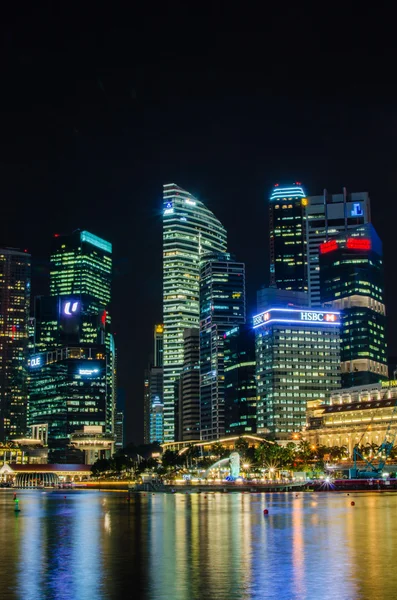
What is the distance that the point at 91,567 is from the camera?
5119cm

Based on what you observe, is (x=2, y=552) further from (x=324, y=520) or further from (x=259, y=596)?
(x=324, y=520)

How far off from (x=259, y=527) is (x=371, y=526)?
35.4 ft

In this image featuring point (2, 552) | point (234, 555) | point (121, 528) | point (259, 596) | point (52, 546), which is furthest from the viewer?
point (121, 528)

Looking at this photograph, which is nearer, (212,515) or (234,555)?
(234,555)

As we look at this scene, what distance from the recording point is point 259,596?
39.3 metres

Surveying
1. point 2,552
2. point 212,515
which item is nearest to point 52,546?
point 2,552

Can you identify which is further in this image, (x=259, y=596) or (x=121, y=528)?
(x=121, y=528)

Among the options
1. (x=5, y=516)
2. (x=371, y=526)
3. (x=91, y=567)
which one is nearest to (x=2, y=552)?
(x=91, y=567)

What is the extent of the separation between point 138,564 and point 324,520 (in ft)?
125

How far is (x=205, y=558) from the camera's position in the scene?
54.4m

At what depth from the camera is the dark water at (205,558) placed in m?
41.6

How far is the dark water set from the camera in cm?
4159

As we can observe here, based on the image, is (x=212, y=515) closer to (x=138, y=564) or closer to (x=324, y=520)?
(x=324, y=520)

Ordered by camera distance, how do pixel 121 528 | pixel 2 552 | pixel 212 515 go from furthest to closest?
pixel 212 515
pixel 121 528
pixel 2 552
